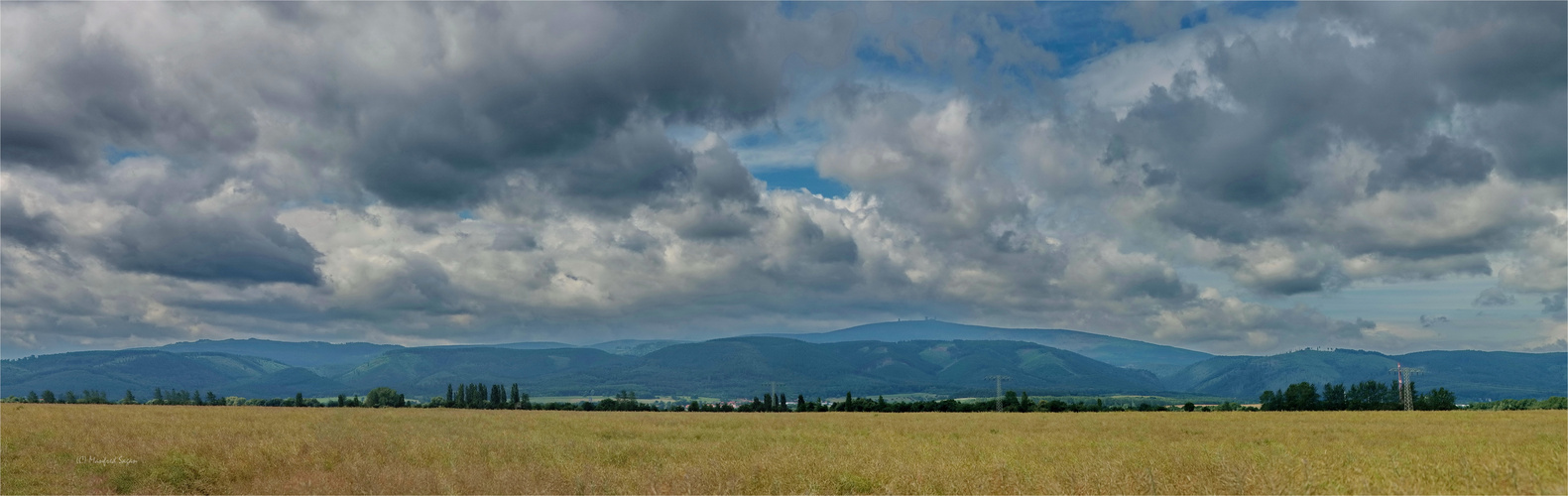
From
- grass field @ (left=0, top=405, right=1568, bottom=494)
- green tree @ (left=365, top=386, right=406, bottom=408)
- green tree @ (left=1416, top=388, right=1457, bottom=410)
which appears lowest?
green tree @ (left=1416, top=388, right=1457, bottom=410)

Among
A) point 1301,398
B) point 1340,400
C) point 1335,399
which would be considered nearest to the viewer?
point 1301,398

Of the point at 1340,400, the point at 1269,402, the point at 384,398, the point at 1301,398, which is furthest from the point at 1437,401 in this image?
the point at 384,398

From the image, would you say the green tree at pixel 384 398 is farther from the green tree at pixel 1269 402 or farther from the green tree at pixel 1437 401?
the green tree at pixel 1437 401

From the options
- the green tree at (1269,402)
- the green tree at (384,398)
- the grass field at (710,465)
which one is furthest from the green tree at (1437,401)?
the green tree at (384,398)

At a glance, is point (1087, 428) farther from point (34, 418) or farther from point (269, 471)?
point (34, 418)

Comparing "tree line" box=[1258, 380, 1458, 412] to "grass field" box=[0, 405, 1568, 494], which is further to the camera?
"tree line" box=[1258, 380, 1458, 412]

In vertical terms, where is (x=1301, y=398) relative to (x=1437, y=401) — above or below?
above

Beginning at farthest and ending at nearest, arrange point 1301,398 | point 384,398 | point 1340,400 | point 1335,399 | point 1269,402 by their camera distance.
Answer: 1. point 384,398
2. point 1335,399
3. point 1340,400
4. point 1269,402
5. point 1301,398

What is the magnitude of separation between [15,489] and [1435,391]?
177 m

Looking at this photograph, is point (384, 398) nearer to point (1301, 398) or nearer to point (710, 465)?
point (710, 465)

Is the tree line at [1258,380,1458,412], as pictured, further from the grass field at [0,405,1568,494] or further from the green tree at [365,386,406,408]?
the green tree at [365,386,406,408]

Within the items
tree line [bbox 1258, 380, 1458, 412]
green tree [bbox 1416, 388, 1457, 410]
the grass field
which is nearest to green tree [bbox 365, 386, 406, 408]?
the grass field

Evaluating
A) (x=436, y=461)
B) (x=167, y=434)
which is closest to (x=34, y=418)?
(x=167, y=434)

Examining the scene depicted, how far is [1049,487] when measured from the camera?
14383 millimetres
